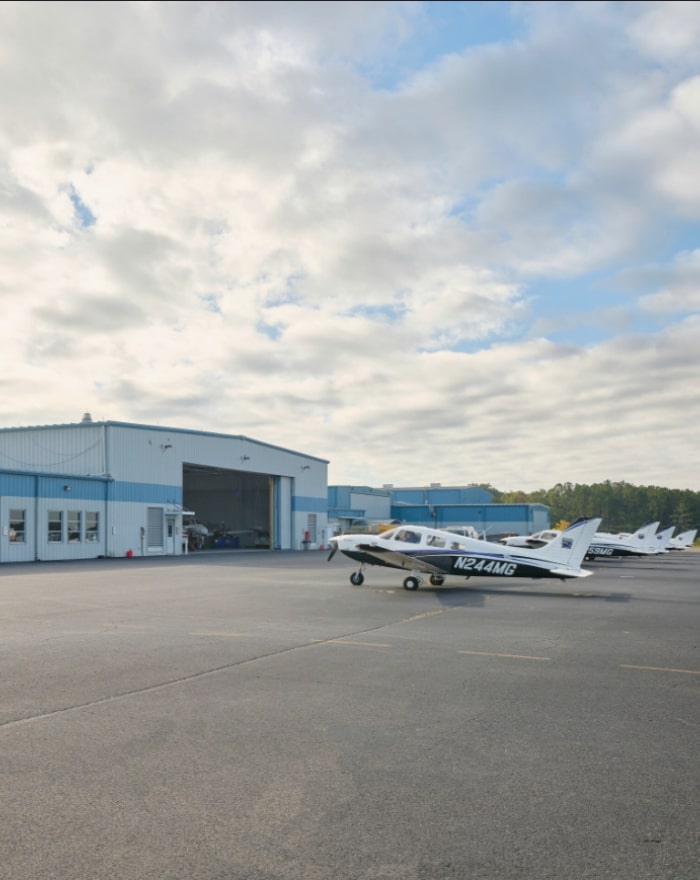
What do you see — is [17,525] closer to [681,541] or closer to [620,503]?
[681,541]

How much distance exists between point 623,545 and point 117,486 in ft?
94.7

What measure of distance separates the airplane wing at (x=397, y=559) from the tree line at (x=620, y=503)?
147 meters

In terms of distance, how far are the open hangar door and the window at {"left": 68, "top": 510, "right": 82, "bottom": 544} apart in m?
22.5

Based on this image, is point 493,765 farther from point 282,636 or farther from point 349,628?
point 349,628

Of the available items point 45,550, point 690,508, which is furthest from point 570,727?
point 690,508

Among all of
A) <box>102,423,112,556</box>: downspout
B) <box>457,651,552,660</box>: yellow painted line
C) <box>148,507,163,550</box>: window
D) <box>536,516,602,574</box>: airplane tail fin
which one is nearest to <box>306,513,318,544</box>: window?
<box>148,507,163,550</box>: window

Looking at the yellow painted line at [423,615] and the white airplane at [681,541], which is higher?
the yellow painted line at [423,615]

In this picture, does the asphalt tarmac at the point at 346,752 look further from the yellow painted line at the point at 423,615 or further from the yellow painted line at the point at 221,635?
the yellow painted line at the point at 423,615

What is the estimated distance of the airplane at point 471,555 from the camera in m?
20.7

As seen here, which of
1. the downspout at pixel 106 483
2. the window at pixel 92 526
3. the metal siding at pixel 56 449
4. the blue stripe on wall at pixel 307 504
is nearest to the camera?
the window at pixel 92 526

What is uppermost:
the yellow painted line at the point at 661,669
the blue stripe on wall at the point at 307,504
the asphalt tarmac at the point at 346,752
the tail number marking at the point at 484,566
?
the blue stripe on wall at the point at 307,504

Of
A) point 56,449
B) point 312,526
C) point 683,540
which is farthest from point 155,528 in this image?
point 683,540

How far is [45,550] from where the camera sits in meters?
37.3

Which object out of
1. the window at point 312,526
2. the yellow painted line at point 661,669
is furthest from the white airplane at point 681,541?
the yellow painted line at point 661,669
